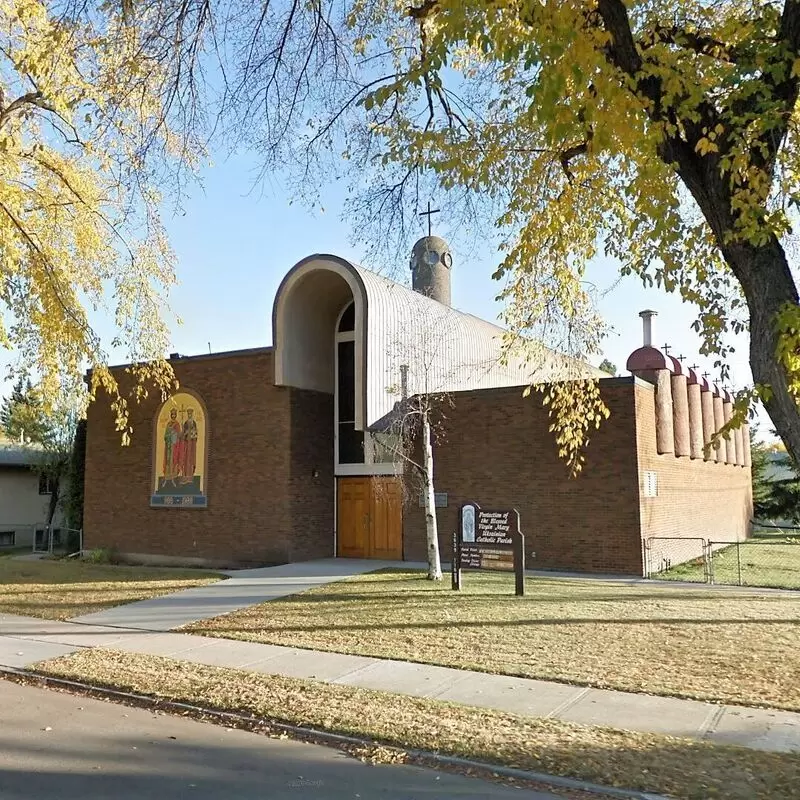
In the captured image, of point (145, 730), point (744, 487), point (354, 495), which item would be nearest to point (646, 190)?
point (145, 730)

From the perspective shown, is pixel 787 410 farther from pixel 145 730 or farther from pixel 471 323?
pixel 471 323

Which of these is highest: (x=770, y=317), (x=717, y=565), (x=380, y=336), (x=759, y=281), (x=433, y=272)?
(x=433, y=272)

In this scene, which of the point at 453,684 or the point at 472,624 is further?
the point at 472,624

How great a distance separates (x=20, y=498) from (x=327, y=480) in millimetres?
16574

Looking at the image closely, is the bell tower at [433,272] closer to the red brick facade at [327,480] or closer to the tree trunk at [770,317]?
the red brick facade at [327,480]

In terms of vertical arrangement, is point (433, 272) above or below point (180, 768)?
above

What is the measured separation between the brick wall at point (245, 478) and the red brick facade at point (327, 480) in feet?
0.12

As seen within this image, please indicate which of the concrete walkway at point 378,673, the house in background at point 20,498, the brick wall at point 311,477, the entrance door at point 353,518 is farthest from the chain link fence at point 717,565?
the house in background at point 20,498

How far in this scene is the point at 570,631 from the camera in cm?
1028

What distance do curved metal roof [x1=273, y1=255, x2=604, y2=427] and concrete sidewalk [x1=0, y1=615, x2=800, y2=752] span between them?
745cm

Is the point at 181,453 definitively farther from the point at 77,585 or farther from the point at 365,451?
the point at 77,585

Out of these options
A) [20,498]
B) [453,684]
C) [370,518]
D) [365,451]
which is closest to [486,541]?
[453,684]

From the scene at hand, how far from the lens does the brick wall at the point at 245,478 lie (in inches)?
787

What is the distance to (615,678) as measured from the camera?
312 inches
